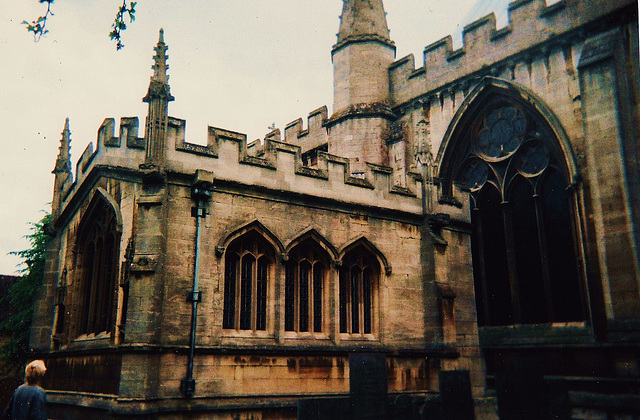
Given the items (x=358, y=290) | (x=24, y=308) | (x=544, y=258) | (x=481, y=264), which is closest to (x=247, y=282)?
(x=358, y=290)

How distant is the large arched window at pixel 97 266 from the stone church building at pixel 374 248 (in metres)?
0.05

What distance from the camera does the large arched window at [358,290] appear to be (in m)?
12.3

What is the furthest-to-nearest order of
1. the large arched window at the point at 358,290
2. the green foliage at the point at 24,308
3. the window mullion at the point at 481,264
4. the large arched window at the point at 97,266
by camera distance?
the green foliage at the point at 24,308
the window mullion at the point at 481,264
the large arched window at the point at 358,290
the large arched window at the point at 97,266

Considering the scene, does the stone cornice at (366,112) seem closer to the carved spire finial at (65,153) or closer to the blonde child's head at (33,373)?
the carved spire finial at (65,153)

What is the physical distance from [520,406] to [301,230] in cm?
510

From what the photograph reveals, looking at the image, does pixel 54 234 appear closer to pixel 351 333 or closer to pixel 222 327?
pixel 222 327

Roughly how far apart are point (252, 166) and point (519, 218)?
760 centimetres

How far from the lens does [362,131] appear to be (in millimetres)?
17781

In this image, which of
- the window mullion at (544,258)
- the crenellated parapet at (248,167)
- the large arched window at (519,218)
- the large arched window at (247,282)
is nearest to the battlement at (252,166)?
the crenellated parapet at (248,167)

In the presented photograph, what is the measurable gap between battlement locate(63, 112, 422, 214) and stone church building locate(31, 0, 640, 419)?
44 mm

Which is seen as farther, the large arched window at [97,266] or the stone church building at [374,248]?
the large arched window at [97,266]

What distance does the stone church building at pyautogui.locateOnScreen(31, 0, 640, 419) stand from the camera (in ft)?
32.8

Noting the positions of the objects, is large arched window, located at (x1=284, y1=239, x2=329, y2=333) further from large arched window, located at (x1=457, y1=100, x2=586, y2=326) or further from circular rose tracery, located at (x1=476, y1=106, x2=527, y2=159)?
circular rose tracery, located at (x1=476, y1=106, x2=527, y2=159)

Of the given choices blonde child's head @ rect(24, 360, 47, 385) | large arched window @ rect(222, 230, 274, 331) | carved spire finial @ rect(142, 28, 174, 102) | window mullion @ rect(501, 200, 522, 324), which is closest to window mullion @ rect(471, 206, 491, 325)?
window mullion @ rect(501, 200, 522, 324)
